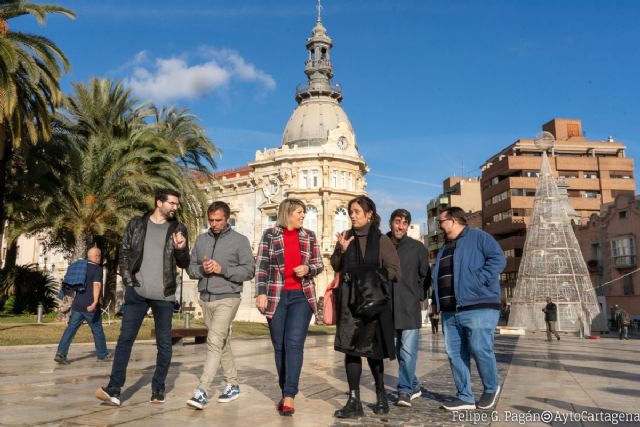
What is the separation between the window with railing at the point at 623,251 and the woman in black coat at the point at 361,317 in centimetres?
4136

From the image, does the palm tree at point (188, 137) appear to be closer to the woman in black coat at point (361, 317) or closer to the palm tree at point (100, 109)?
the palm tree at point (100, 109)

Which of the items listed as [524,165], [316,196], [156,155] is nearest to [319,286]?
[316,196]

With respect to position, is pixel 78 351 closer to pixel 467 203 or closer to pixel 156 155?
pixel 156 155

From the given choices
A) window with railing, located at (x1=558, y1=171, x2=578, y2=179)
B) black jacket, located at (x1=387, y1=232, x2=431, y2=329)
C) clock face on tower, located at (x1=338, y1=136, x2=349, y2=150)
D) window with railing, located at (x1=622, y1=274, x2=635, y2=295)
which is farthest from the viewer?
window with railing, located at (x1=558, y1=171, x2=578, y2=179)

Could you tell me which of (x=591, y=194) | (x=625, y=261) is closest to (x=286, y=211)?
(x=625, y=261)

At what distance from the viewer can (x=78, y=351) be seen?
37.6ft

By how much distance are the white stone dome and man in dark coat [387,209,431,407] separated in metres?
43.4

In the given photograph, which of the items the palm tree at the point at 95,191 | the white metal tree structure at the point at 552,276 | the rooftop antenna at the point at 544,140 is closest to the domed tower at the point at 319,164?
the rooftop antenna at the point at 544,140

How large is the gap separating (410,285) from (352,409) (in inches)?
61.5

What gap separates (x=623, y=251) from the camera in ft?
136

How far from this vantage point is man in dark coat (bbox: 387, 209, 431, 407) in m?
5.70

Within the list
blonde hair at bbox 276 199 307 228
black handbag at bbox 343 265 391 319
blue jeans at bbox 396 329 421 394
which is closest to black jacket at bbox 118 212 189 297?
blonde hair at bbox 276 199 307 228

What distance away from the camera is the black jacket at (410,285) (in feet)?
18.9

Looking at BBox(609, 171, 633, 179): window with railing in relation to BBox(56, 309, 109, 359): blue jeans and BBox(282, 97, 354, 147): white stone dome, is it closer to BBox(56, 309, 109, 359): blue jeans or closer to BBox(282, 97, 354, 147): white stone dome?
BBox(282, 97, 354, 147): white stone dome
